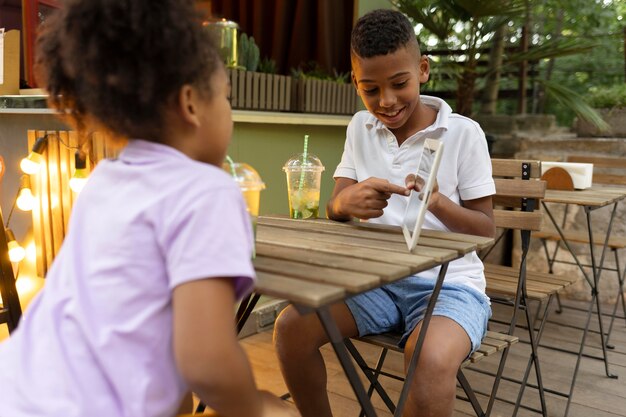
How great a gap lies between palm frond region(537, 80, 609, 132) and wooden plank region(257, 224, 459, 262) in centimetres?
263

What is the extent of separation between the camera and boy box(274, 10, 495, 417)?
1335 mm

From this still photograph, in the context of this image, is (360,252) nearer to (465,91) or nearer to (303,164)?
(303,164)

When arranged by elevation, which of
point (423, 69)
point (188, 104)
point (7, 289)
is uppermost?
point (423, 69)

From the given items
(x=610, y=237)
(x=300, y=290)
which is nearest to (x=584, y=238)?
(x=610, y=237)

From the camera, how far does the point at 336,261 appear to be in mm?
1024

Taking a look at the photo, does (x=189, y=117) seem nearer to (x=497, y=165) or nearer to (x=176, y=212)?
(x=176, y=212)

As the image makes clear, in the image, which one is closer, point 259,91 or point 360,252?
point 360,252

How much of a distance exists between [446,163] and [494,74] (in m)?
2.68

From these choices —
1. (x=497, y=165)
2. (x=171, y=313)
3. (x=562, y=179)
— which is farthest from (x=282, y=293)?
(x=562, y=179)

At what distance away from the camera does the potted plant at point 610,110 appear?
12.3 feet

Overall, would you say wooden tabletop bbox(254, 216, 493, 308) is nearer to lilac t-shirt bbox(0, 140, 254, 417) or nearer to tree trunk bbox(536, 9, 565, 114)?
lilac t-shirt bbox(0, 140, 254, 417)

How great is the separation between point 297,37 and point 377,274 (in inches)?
110

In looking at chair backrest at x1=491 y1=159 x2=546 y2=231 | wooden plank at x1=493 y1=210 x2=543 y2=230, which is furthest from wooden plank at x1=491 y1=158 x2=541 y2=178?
wooden plank at x1=493 y1=210 x2=543 y2=230

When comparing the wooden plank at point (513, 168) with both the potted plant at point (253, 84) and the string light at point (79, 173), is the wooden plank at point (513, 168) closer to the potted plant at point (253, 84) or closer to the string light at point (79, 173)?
the potted plant at point (253, 84)
